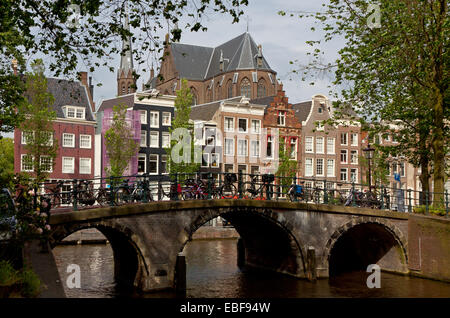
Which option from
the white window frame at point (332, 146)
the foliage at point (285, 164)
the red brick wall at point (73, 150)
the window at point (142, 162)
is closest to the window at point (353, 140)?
the white window frame at point (332, 146)

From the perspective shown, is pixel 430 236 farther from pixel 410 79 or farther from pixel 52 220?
pixel 52 220

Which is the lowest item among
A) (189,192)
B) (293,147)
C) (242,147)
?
(189,192)

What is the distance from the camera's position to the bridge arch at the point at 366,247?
2139 cm

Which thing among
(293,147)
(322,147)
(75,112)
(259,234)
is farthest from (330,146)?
(259,234)

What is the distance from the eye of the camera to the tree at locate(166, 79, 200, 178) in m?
41.1

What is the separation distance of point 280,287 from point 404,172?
41366 mm

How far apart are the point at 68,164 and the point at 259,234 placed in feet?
79.3

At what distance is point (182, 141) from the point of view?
136ft

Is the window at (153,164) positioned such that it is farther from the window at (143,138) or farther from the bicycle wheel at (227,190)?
the bicycle wheel at (227,190)

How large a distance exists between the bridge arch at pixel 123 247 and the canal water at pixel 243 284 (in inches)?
22.1

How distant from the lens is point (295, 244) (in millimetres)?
20453

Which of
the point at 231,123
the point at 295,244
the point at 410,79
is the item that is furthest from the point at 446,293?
the point at 231,123

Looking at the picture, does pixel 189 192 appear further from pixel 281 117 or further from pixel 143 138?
pixel 281 117

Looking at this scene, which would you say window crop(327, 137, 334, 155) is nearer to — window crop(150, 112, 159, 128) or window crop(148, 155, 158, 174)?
window crop(150, 112, 159, 128)
